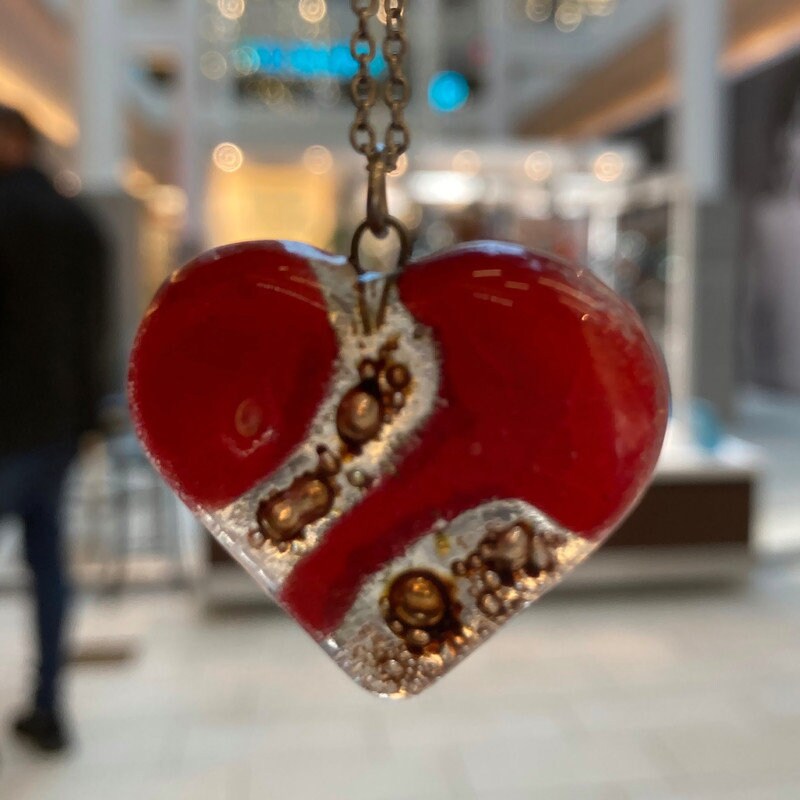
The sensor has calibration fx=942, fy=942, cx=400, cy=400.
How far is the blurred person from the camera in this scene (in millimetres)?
1991

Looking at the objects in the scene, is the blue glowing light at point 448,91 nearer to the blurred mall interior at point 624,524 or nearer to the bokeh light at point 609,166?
the blurred mall interior at point 624,524

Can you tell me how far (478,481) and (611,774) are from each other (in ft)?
5.78

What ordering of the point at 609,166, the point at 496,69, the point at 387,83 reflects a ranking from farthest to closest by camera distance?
the point at 496,69
the point at 609,166
the point at 387,83

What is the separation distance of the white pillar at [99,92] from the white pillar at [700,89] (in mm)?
3826

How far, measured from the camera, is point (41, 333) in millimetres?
2008

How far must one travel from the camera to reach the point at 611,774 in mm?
2240

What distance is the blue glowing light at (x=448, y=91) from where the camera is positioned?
42.0 ft

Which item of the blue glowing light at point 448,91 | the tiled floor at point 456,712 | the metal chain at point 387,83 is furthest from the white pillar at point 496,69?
the metal chain at point 387,83

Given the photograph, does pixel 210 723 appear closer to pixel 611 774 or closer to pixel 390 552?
pixel 611 774

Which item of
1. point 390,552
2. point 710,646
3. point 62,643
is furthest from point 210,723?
point 390,552

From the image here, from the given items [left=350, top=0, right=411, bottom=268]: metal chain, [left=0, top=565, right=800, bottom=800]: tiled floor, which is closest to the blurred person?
[left=0, top=565, right=800, bottom=800]: tiled floor

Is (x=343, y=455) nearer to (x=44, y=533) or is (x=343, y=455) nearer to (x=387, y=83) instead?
(x=387, y=83)

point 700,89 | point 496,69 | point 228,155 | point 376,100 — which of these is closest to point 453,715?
point 376,100

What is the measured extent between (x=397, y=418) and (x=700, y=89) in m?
6.58
